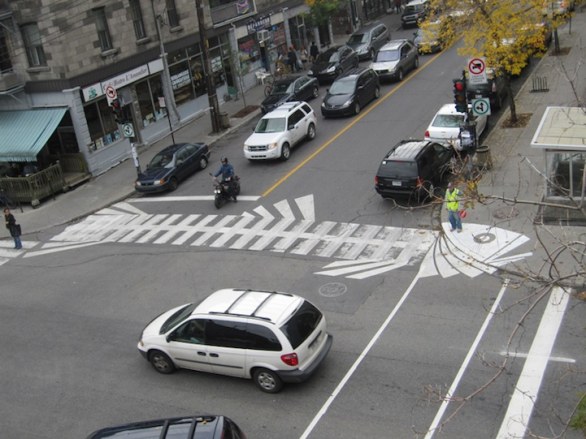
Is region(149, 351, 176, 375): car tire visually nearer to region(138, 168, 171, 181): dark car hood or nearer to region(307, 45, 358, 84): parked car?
region(138, 168, 171, 181): dark car hood

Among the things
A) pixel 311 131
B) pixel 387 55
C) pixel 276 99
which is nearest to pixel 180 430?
pixel 311 131

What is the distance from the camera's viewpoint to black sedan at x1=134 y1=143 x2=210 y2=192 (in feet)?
89.5

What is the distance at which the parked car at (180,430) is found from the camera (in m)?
10.2

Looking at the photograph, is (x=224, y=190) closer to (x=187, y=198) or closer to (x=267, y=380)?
(x=187, y=198)

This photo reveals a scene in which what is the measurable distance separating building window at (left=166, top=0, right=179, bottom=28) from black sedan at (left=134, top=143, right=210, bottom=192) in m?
10.3

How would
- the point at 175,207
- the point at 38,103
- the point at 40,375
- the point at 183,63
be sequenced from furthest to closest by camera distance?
the point at 183,63 → the point at 38,103 → the point at 175,207 → the point at 40,375

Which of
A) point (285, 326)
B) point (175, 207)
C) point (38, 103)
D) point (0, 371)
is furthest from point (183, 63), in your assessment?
point (285, 326)

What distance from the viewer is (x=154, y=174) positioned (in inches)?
1081

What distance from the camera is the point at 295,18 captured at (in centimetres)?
5009

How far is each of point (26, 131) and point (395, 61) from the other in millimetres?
19249

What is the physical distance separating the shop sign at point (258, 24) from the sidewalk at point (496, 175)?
6.98 meters

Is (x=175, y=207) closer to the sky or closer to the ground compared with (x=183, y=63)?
closer to the ground

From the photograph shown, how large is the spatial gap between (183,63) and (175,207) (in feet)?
47.2

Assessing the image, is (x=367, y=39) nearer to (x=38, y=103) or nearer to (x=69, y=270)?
(x=38, y=103)
